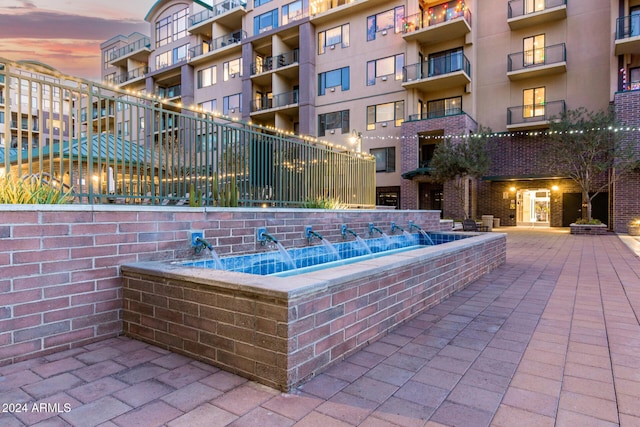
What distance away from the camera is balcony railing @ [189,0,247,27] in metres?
26.2

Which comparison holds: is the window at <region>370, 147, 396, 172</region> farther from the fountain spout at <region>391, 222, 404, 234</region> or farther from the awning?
the fountain spout at <region>391, 222, 404, 234</region>

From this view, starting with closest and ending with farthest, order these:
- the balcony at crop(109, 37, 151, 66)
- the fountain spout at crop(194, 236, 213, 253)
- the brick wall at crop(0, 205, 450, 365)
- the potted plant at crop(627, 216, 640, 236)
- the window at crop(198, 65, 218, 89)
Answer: the brick wall at crop(0, 205, 450, 365) < the fountain spout at crop(194, 236, 213, 253) < the potted plant at crop(627, 216, 640, 236) < the window at crop(198, 65, 218, 89) < the balcony at crop(109, 37, 151, 66)

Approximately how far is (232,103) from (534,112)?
18561 mm

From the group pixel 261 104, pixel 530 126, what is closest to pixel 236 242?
pixel 530 126

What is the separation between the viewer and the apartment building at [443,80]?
17.2 m

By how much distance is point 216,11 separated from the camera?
1056 inches

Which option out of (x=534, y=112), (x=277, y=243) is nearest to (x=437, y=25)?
(x=534, y=112)

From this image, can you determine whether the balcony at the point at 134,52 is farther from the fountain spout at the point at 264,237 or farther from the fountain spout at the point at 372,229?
the fountain spout at the point at 264,237

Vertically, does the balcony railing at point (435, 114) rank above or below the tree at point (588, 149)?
above

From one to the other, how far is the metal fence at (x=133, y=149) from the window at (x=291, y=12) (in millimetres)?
20032

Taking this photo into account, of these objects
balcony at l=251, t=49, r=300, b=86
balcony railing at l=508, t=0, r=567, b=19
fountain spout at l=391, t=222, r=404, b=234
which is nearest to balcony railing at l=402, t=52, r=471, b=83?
balcony railing at l=508, t=0, r=567, b=19

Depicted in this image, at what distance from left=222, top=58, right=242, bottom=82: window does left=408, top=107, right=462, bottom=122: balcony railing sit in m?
12.9

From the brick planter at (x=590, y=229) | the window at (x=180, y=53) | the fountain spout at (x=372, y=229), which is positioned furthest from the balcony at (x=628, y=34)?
the window at (x=180, y=53)

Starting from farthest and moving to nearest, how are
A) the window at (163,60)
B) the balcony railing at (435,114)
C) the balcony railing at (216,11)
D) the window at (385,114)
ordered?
the window at (163,60) < the balcony railing at (216,11) < the window at (385,114) < the balcony railing at (435,114)
